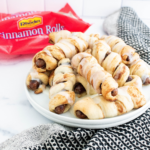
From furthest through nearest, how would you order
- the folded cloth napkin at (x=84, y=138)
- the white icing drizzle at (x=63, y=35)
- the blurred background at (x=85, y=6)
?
the blurred background at (x=85, y=6) < the white icing drizzle at (x=63, y=35) < the folded cloth napkin at (x=84, y=138)

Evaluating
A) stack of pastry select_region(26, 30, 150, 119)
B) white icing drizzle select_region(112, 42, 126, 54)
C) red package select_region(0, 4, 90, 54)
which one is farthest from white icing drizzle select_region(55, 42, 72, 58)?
red package select_region(0, 4, 90, 54)

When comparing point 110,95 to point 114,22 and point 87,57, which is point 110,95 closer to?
point 87,57

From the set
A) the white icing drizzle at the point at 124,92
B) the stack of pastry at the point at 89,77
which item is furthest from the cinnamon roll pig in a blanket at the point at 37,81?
the white icing drizzle at the point at 124,92

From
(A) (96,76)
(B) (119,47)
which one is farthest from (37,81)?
(B) (119,47)

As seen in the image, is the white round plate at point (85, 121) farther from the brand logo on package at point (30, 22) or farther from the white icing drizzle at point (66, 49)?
the brand logo on package at point (30, 22)

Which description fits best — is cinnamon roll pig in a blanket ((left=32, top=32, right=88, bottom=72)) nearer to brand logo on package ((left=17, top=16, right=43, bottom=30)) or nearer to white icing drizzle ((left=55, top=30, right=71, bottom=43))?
white icing drizzle ((left=55, top=30, right=71, bottom=43))

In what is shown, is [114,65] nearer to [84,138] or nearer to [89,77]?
[89,77]

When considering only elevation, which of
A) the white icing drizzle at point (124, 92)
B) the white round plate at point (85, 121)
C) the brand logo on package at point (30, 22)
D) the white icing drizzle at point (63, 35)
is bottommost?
the white round plate at point (85, 121)
